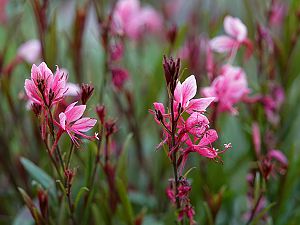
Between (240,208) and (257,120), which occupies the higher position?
(257,120)

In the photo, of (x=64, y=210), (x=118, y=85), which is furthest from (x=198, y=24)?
(x=64, y=210)

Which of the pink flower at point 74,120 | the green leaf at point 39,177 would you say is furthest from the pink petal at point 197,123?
the green leaf at point 39,177

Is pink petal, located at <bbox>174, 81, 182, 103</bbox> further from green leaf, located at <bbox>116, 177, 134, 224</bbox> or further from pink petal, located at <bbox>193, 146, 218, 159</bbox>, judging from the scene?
green leaf, located at <bbox>116, 177, 134, 224</bbox>

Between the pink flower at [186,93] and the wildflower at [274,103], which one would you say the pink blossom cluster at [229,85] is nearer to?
the wildflower at [274,103]

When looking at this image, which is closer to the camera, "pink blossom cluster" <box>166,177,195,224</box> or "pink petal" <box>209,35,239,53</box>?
"pink blossom cluster" <box>166,177,195,224</box>

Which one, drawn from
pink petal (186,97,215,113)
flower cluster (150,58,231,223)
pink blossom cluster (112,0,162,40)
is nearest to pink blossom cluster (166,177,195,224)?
flower cluster (150,58,231,223)

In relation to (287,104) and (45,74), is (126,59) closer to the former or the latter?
(287,104)

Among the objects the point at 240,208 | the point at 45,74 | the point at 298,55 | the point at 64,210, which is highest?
the point at 45,74
